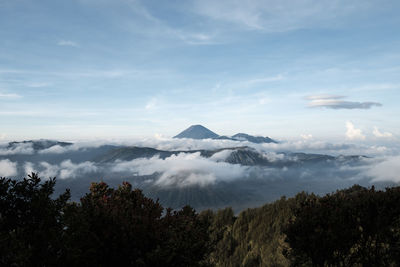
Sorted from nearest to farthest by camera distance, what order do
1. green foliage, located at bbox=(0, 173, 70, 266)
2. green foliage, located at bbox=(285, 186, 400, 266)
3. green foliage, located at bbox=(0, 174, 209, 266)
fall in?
green foliage, located at bbox=(0, 173, 70, 266), green foliage, located at bbox=(0, 174, 209, 266), green foliage, located at bbox=(285, 186, 400, 266)

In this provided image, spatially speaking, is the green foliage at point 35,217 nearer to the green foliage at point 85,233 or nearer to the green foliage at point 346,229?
the green foliage at point 85,233

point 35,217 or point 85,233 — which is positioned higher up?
point 35,217

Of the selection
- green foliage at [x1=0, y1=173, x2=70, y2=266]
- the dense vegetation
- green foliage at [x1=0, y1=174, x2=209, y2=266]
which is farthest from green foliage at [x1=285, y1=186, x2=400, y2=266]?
green foliage at [x1=0, y1=173, x2=70, y2=266]

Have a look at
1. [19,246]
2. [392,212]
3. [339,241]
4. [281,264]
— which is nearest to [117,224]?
[19,246]

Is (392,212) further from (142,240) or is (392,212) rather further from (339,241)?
(142,240)

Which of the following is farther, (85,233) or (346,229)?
(346,229)

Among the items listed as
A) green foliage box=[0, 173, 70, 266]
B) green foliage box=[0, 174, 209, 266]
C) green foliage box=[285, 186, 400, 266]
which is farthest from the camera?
green foliage box=[285, 186, 400, 266]

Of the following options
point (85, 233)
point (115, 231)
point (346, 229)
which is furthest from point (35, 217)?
point (346, 229)

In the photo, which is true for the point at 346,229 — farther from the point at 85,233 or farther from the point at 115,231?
the point at 85,233

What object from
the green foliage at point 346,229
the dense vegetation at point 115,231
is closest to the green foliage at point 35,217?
the dense vegetation at point 115,231

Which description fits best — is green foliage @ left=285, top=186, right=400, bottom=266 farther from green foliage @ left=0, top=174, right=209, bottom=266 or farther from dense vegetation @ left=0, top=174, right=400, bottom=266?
green foliage @ left=0, top=174, right=209, bottom=266

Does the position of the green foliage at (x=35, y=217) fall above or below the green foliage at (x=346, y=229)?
above

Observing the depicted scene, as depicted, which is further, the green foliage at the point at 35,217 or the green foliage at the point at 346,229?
the green foliage at the point at 346,229

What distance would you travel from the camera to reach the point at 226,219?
59688 mm
